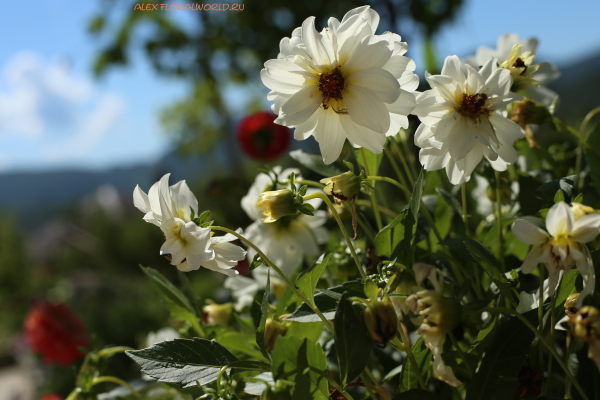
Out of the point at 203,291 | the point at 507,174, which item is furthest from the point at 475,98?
the point at 203,291

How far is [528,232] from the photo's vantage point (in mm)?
182

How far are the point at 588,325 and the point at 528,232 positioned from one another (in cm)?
4

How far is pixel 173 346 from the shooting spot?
220 millimetres

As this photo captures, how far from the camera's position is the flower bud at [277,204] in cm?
22

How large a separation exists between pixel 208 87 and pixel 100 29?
1031mm

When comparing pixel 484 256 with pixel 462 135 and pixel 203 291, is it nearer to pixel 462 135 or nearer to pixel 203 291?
pixel 462 135

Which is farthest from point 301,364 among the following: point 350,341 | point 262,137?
point 262,137

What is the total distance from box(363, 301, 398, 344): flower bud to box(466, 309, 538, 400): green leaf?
58 millimetres

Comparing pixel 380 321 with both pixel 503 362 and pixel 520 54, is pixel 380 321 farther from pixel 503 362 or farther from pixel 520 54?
pixel 520 54

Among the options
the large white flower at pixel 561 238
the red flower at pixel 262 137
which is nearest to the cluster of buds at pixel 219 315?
the large white flower at pixel 561 238

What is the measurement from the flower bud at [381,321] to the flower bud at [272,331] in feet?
0.29

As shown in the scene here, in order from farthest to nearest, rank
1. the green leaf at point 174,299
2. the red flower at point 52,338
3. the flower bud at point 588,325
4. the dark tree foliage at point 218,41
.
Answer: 1. the dark tree foliage at point 218,41
2. the red flower at point 52,338
3. the green leaf at point 174,299
4. the flower bud at point 588,325

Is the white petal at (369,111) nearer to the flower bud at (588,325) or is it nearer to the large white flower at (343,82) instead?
the large white flower at (343,82)

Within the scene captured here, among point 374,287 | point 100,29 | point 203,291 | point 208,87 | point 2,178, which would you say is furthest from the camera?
point 2,178
